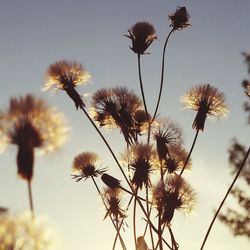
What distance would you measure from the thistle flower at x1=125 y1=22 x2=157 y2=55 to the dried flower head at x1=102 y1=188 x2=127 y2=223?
4.91 feet

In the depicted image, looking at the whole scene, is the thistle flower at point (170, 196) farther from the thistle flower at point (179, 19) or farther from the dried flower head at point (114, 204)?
the thistle flower at point (179, 19)

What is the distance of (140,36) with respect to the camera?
4758 mm

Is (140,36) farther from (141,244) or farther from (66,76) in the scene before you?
(141,244)

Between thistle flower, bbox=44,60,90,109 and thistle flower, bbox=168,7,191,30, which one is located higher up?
A: thistle flower, bbox=168,7,191,30

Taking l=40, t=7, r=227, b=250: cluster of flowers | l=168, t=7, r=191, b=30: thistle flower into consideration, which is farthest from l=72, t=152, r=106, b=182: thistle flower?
l=168, t=7, r=191, b=30: thistle flower

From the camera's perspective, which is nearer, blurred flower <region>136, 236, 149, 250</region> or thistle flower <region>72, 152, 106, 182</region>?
blurred flower <region>136, 236, 149, 250</region>

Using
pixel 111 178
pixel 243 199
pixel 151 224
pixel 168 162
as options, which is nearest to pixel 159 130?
pixel 168 162

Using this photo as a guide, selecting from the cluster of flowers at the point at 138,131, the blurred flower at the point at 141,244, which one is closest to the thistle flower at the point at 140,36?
the cluster of flowers at the point at 138,131

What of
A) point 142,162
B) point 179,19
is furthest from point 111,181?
point 179,19

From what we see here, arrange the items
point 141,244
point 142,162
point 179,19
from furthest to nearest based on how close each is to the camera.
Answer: point 179,19 → point 142,162 → point 141,244

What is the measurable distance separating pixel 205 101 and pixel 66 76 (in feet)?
4.74

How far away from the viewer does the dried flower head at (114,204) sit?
4801mm

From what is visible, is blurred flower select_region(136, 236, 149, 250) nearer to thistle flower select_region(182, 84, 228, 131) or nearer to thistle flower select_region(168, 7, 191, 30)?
thistle flower select_region(182, 84, 228, 131)

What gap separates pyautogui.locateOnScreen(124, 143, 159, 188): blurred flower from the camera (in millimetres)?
4316
